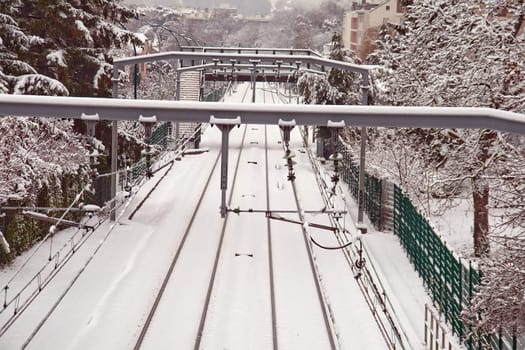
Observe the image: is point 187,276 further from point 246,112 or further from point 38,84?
point 38,84

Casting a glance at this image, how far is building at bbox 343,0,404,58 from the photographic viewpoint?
212ft

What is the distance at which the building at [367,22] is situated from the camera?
212ft

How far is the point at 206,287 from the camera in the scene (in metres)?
14.2

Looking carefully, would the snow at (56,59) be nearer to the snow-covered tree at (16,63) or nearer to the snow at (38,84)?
the snow-covered tree at (16,63)

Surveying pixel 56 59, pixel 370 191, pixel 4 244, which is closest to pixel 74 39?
pixel 56 59

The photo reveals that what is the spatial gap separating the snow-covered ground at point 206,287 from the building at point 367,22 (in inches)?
1599

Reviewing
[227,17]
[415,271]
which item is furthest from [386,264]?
[227,17]

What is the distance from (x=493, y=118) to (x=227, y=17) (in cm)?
15034

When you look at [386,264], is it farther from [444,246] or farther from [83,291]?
[83,291]

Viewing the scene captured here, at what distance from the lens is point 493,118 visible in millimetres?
8414

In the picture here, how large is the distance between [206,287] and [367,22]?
61.3m

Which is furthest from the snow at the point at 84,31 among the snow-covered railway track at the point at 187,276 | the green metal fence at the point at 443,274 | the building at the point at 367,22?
the building at the point at 367,22

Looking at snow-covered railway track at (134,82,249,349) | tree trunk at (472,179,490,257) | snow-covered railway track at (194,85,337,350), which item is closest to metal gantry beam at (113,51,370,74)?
tree trunk at (472,179,490,257)

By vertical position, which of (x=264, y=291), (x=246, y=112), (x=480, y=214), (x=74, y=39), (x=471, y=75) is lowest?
(x=264, y=291)
